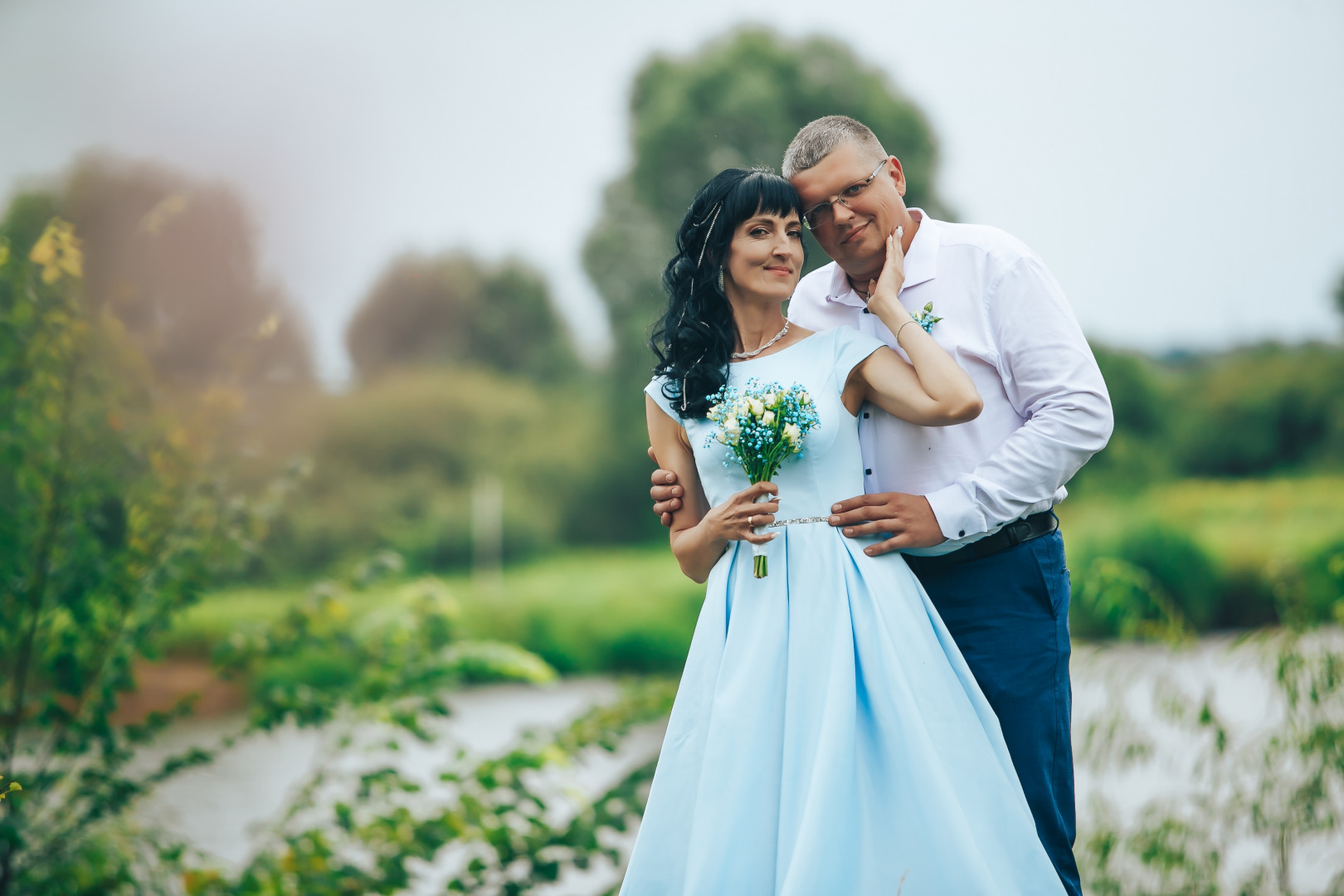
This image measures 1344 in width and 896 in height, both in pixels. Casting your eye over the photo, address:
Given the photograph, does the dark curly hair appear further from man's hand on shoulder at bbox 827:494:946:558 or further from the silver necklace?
man's hand on shoulder at bbox 827:494:946:558

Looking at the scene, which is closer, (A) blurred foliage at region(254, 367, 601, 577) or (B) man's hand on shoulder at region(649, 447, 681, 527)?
(B) man's hand on shoulder at region(649, 447, 681, 527)

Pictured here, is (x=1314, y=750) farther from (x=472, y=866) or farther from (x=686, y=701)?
(x=472, y=866)

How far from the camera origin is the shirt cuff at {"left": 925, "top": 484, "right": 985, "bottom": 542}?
239 cm

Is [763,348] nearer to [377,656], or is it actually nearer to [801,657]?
[801,657]

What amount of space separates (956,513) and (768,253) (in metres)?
0.75

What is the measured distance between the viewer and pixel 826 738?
216cm

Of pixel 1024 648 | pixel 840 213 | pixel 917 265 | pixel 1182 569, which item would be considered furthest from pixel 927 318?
pixel 1182 569

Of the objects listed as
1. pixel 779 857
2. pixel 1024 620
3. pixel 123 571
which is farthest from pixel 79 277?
pixel 1024 620

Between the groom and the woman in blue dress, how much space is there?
0.10 metres

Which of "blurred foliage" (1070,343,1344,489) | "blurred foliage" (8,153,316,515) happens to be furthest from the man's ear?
"blurred foliage" (1070,343,1344,489)

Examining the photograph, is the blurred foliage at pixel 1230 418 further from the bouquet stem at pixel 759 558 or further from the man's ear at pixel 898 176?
the bouquet stem at pixel 759 558

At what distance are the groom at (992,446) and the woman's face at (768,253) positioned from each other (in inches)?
4.2

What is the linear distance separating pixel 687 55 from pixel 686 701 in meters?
12.9

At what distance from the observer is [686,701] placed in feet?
7.88
